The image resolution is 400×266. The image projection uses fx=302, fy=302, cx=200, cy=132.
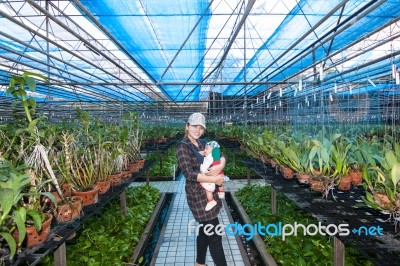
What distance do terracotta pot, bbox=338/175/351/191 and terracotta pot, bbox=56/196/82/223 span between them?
6.30ft

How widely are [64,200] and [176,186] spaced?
4.25m

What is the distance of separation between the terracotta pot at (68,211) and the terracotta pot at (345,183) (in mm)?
1919

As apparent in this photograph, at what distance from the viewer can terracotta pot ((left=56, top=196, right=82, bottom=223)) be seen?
6.24 ft

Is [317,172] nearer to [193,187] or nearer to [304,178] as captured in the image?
[304,178]

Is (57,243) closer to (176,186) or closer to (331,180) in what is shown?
(331,180)

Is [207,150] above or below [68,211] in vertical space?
above

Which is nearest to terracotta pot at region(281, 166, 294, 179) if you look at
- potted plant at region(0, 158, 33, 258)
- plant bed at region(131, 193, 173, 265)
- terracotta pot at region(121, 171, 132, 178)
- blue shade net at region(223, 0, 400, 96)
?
blue shade net at region(223, 0, 400, 96)

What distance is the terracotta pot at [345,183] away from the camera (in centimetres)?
231

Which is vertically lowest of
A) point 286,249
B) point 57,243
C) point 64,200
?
point 286,249

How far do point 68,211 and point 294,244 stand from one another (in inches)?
78.8

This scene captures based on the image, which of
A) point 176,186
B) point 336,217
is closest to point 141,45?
point 176,186

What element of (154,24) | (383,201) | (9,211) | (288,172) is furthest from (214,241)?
(154,24)

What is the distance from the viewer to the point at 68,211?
1.94 metres

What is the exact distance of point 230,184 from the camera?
6219 millimetres
